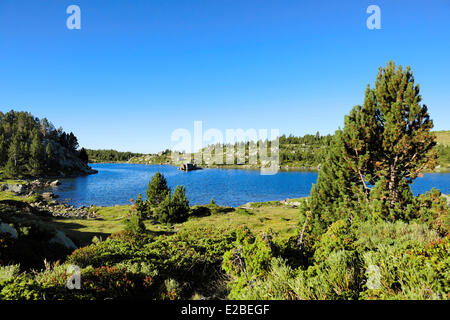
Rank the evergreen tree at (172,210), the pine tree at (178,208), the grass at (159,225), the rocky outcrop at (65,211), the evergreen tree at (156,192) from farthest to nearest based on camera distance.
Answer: the rocky outcrop at (65,211)
the evergreen tree at (156,192)
the pine tree at (178,208)
the evergreen tree at (172,210)
the grass at (159,225)

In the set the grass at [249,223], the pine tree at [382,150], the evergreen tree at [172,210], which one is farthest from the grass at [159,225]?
the pine tree at [382,150]

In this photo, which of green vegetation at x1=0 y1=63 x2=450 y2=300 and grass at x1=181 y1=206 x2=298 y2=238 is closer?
green vegetation at x1=0 y1=63 x2=450 y2=300

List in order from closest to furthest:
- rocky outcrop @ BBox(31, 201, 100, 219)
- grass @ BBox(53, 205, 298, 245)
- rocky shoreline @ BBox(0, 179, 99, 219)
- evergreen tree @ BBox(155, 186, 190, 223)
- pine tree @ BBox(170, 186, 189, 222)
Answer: grass @ BBox(53, 205, 298, 245)
evergreen tree @ BBox(155, 186, 190, 223)
pine tree @ BBox(170, 186, 189, 222)
rocky outcrop @ BBox(31, 201, 100, 219)
rocky shoreline @ BBox(0, 179, 99, 219)

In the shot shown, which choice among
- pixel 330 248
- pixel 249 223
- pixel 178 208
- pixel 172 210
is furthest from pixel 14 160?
pixel 330 248

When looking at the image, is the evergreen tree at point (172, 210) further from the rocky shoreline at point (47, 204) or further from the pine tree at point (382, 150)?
the pine tree at point (382, 150)

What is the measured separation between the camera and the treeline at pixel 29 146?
318ft

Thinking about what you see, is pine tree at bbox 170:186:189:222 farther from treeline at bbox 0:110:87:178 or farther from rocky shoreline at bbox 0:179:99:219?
treeline at bbox 0:110:87:178

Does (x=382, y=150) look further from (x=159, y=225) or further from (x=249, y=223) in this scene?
(x=159, y=225)

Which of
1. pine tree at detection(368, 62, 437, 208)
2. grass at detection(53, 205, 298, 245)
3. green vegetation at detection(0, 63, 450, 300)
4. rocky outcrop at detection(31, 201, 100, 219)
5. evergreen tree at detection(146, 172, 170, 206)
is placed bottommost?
rocky outcrop at detection(31, 201, 100, 219)

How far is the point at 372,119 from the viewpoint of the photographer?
14242mm

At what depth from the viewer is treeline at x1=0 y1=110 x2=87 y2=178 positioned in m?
97.0

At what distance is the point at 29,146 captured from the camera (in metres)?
112

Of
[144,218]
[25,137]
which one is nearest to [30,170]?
[25,137]

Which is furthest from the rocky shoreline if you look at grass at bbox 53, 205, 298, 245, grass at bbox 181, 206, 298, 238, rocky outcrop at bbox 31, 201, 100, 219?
grass at bbox 181, 206, 298, 238
